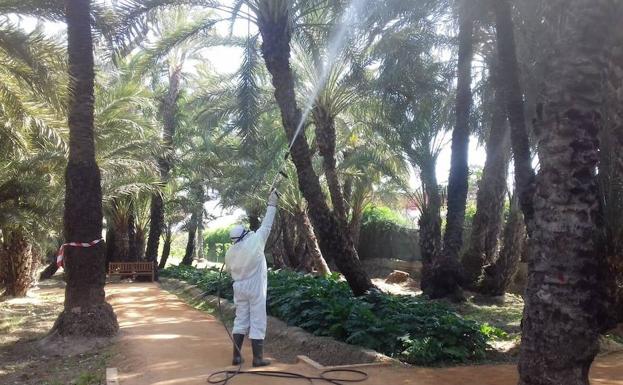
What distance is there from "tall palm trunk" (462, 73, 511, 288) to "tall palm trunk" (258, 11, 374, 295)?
4.02m

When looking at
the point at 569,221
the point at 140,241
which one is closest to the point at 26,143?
the point at 569,221

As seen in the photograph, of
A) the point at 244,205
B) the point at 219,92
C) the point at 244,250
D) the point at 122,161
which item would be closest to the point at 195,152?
the point at 244,205

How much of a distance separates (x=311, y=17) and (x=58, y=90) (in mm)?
5619

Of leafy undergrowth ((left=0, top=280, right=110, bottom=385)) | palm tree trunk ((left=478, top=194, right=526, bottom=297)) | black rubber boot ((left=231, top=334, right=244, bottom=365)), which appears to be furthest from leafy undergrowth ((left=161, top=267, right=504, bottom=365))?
palm tree trunk ((left=478, top=194, right=526, bottom=297))

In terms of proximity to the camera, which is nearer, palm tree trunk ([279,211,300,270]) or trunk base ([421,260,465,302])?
trunk base ([421,260,465,302])

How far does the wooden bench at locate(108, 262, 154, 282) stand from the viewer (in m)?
23.0

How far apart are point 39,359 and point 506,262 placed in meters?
9.87

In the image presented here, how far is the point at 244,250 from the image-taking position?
270 inches

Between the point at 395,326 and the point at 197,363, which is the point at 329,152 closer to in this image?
the point at 395,326

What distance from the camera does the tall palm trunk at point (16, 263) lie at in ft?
51.0

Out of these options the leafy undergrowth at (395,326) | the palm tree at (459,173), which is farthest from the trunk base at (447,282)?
the leafy undergrowth at (395,326)

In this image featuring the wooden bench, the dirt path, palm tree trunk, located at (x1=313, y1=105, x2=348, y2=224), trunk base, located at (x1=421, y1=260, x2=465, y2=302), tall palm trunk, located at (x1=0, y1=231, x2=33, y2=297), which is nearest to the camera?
the dirt path

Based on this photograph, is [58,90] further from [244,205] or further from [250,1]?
[244,205]

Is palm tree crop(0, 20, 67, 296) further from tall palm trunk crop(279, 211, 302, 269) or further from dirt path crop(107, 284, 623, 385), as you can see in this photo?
tall palm trunk crop(279, 211, 302, 269)
